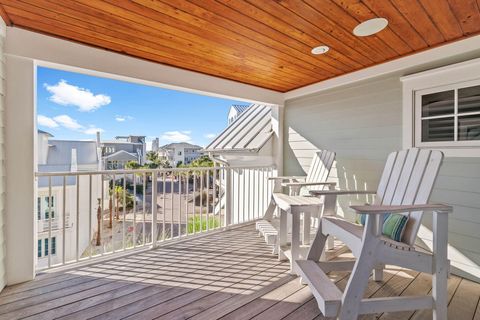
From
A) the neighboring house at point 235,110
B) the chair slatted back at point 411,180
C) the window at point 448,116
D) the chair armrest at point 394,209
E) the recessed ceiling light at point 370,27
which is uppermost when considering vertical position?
the neighboring house at point 235,110

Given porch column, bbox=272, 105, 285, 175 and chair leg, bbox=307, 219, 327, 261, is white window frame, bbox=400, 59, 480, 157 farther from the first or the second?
porch column, bbox=272, 105, 285, 175

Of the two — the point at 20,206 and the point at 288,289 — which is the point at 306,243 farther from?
the point at 20,206

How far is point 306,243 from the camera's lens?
287 cm

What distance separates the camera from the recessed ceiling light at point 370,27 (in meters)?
2.01

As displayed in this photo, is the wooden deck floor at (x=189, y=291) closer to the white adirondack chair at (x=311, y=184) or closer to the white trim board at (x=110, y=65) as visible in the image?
the white adirondack chair at (x=311, y=184)

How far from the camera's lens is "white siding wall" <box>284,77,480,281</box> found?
2.31 m

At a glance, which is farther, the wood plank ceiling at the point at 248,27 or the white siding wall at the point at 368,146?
Result: the white siding wall at the point at 368,146

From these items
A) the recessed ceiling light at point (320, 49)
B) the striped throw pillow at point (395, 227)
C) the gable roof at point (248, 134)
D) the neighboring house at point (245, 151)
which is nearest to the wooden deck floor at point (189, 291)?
the striped throw pillow at point (395, 227)

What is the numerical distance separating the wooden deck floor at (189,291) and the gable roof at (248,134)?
98.8 inches

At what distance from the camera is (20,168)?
2.14 meters

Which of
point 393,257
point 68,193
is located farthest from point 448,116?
point 68,193

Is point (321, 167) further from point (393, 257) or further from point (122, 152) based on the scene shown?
point (122, 152)

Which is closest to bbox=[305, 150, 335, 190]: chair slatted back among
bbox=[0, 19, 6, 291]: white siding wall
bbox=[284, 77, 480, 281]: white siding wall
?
bbox=[284, 77, 480, 281]: white siding wall

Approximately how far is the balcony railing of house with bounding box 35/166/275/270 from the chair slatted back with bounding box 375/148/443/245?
82.0 inches
